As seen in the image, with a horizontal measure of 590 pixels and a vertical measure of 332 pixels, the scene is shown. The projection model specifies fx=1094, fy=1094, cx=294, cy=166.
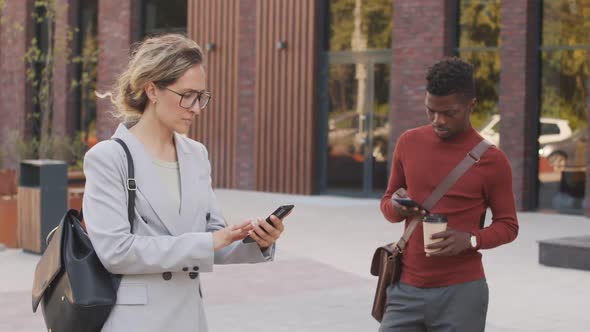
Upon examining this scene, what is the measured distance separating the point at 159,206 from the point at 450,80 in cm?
135

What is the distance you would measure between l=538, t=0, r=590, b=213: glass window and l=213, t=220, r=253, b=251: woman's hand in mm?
14996

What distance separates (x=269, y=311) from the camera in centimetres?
871

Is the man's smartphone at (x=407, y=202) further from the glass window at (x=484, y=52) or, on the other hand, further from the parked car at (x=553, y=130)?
the glass window at (x=484, y=52)

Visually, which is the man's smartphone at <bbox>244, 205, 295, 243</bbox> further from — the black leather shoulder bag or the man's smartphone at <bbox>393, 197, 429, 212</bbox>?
the man's smartphone at <bbox>393, 197, 429, 212</bbox>

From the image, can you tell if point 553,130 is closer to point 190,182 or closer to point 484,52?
point 484,52

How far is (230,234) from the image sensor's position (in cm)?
329

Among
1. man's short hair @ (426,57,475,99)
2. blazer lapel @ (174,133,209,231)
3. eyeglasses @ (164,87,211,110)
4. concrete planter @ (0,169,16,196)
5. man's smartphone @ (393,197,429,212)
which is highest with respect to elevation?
man's short hair @ (426,57,475,99)

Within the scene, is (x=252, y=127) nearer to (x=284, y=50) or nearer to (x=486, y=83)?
(x=284, y=50)

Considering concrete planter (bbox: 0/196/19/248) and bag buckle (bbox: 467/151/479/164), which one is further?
concrete planter (bbox: 0/196/19/248)

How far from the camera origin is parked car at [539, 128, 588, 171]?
692 inches

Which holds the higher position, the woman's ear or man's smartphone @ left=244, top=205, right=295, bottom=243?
the woman's ear

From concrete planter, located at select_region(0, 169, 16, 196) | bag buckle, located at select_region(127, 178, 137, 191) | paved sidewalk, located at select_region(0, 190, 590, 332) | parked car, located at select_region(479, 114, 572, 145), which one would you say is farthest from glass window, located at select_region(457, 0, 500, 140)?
bag buckle, located at select_region(127, 178, 137, 191)

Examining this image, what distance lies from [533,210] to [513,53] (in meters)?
2.62

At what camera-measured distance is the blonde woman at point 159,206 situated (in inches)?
127
